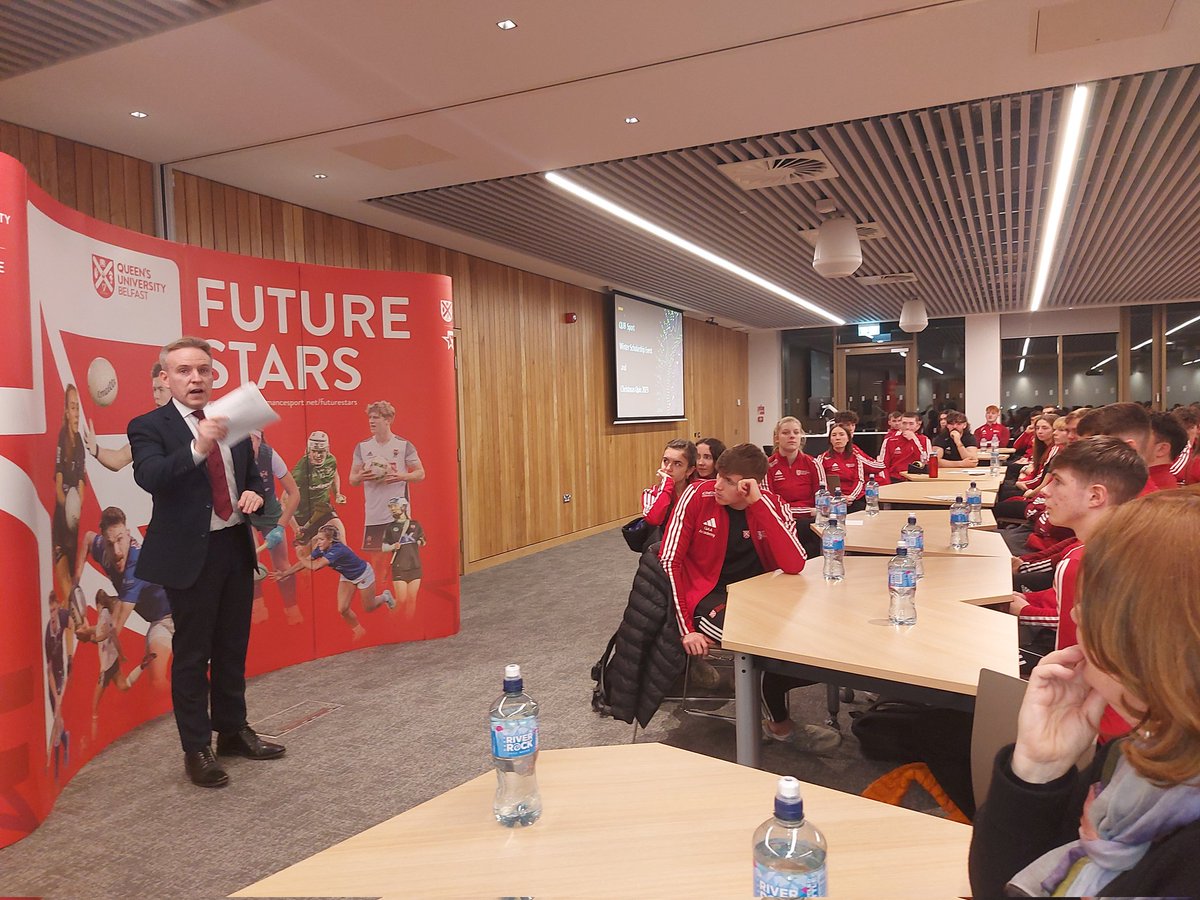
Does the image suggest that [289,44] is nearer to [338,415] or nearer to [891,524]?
[338,415]

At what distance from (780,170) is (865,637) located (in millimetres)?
3723

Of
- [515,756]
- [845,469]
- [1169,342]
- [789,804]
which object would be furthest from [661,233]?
[1169,342]

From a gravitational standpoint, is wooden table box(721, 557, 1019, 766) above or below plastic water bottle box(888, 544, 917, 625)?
below

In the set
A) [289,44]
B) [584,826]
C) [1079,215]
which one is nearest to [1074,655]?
[584,826]

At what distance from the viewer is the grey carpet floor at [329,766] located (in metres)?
2.67

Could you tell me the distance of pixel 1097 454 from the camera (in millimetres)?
2555

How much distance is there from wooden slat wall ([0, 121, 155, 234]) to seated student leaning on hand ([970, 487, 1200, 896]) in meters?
4.96

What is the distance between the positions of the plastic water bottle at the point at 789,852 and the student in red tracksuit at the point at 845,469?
5661mm

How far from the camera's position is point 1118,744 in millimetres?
992

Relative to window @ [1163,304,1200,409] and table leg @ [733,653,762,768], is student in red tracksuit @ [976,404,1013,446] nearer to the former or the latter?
window @ [1163,304,1200,409]

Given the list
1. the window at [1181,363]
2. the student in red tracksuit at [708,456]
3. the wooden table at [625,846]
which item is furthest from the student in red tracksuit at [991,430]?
the wooden table at [625,846]

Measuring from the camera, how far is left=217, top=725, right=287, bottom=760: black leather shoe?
3.46m

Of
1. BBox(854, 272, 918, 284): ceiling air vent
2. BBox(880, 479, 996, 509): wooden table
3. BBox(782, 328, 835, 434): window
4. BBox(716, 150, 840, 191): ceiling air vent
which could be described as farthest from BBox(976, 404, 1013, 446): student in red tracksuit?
BBox(716, 150, 840, 191): ceiling air vent

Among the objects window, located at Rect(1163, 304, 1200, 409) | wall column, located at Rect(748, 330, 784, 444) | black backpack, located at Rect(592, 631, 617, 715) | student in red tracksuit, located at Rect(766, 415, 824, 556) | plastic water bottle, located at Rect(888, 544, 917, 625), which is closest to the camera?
plastic water bottle, located at Rect(888, 544, 917, 625)
